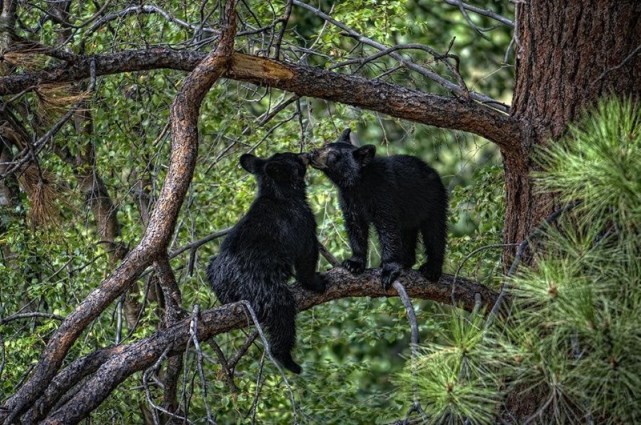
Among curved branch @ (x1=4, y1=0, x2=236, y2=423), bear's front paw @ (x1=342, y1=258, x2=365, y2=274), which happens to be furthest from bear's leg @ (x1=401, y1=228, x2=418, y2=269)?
curved branch @ (x1=4, y1=0, x2=236, y2=423)

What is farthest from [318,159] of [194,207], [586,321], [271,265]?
[586,321]

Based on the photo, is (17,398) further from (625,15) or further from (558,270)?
(625,15)

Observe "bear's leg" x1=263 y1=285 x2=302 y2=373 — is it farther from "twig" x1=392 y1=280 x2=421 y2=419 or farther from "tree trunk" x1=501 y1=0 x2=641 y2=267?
"tree trunk" x1=501 y1=0 x2=641 y2=267

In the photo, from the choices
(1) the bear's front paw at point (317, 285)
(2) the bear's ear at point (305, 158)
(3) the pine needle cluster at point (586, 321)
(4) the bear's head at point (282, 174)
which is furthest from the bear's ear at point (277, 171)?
(3) the pine needle cluster at point (586, 321)

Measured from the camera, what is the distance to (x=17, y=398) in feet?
13.4

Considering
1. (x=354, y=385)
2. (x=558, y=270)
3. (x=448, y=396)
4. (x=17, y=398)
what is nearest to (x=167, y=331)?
(x=17, y=398)

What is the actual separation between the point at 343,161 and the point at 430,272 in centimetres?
73

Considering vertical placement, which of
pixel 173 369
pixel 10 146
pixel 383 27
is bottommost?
pixel 173 369

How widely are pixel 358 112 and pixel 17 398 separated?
150 inches

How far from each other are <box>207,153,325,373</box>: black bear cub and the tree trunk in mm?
1073

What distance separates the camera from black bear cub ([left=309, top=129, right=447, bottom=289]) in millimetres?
5570

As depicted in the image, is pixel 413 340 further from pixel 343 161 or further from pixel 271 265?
pixel 343 161

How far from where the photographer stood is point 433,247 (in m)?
5.68

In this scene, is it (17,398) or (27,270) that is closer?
(17,398)
